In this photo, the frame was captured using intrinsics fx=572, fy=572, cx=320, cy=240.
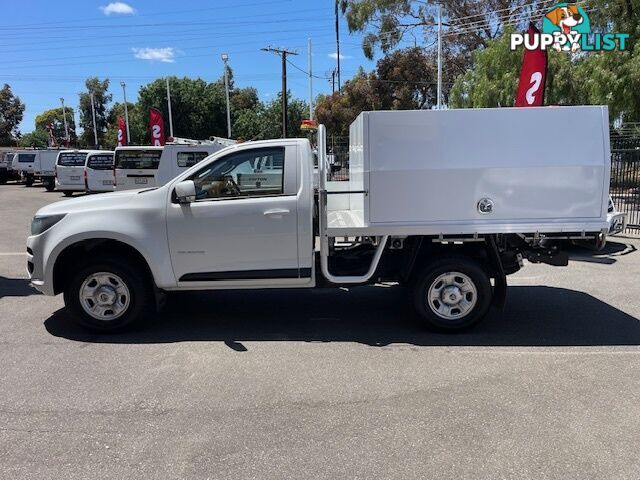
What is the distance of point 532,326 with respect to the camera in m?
6.27

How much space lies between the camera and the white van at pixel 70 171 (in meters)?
24.5

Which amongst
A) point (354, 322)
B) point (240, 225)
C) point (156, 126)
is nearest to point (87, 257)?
point (240, 225)

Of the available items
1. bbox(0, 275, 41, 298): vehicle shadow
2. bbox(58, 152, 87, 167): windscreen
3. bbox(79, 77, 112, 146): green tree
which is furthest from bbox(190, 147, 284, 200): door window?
bbox(79, 77, 112, 146): green tree

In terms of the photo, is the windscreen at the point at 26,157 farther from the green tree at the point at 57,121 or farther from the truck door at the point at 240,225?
the green tree at the point at 57,121

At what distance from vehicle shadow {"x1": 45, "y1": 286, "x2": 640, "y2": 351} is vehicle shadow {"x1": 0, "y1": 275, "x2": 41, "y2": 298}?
53.6 inches

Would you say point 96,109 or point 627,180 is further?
point 96,109

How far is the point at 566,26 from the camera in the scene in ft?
70.8

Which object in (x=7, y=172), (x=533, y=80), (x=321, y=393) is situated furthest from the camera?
(x=7, y=172)

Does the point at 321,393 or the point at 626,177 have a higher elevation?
the point at 626,177

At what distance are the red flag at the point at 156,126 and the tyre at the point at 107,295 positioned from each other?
2618 centimetres

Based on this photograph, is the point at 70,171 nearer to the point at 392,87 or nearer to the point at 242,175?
the point at 242,175

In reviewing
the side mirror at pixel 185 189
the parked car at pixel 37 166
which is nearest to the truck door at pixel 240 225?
the side mirror at pixel 185 189

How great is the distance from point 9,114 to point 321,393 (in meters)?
116

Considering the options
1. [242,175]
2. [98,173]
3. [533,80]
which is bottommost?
[242,175]
